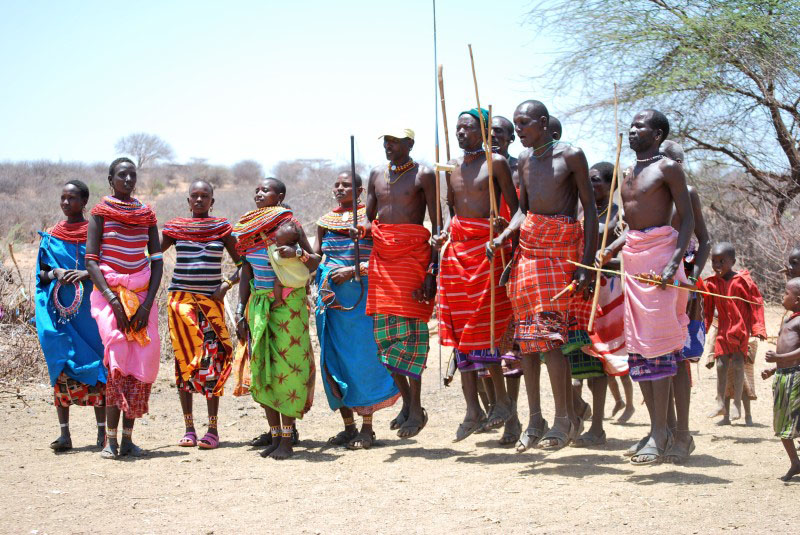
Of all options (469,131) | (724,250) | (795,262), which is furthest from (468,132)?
(724,250)

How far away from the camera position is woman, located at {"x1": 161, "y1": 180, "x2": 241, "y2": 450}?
23.2 ft

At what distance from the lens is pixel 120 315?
670cm

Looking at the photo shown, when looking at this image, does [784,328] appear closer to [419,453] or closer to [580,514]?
[580,514]

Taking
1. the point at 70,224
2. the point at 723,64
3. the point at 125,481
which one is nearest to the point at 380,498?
the point at 125,481

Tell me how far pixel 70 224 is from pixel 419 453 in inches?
133

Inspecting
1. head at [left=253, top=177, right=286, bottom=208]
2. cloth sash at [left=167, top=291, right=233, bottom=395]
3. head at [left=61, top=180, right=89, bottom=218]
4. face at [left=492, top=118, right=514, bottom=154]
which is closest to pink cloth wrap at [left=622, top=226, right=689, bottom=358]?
face at [left=492, top=118, right=514, bottom=154]

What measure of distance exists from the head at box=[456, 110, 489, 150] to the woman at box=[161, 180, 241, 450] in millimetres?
2073

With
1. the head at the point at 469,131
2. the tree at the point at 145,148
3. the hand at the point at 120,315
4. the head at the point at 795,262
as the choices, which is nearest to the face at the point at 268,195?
the hand at the point at 120,315

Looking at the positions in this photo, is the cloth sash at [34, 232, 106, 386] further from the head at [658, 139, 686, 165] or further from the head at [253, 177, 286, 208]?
the head at [658, 139, 686, 165]

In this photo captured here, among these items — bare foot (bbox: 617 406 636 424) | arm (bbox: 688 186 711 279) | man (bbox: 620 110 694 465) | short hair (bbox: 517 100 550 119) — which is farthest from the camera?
bare foot (bbox: 617 406 636 424)

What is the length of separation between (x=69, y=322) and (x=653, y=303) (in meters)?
4.51

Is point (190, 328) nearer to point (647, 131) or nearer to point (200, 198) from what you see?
point (200, 198)

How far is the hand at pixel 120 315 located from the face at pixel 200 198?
3.32 feet

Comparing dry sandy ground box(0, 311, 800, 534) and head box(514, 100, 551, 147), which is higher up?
head box(514, 100, 551, 147)
